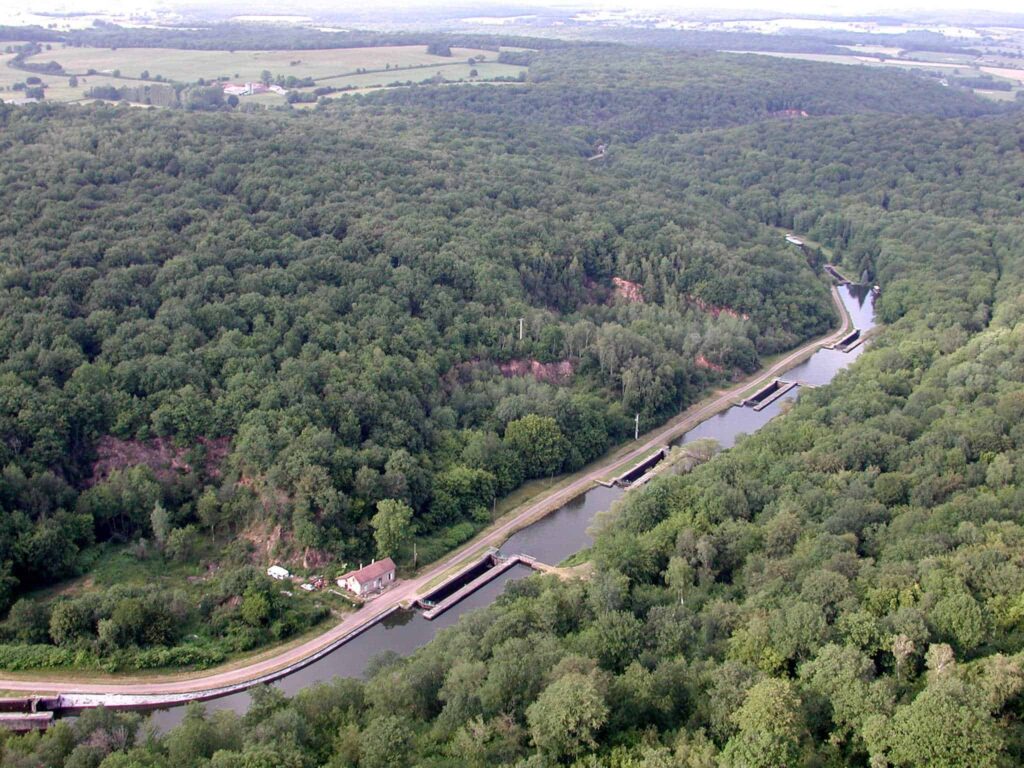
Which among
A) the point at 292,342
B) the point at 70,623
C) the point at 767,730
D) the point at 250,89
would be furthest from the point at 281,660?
the point at 250,89

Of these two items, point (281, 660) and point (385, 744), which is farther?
point (281, 660)

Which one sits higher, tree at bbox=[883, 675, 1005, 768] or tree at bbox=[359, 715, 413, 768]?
tree at bbox=[883, 675, 1005, 768]

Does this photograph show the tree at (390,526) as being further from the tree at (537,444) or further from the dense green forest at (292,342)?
the tree at (537,444)

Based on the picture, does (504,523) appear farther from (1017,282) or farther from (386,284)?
(1017,282)

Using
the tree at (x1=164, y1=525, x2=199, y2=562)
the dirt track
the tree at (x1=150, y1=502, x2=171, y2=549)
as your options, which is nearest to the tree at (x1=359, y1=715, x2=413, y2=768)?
the dirt track

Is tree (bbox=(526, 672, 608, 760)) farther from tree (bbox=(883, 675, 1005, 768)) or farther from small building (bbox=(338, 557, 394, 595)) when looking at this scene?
small building (bbox=(338, 557, 394, 595))

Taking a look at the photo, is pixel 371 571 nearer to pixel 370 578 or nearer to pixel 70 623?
pixel 370 578
